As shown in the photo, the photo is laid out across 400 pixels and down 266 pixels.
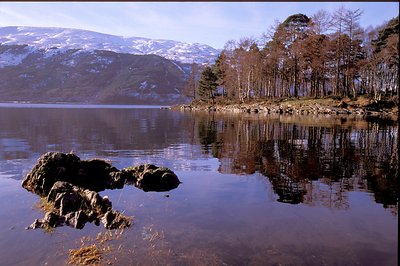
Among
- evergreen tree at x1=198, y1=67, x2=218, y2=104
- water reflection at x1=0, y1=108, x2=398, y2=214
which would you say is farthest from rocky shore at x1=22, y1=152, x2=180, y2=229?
evergreen tree at x1=198, y1=67, x2=218, y2=104

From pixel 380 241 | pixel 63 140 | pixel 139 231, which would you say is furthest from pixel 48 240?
pixel 63 140

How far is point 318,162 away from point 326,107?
57.4 meters

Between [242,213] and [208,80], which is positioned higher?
[208,80]

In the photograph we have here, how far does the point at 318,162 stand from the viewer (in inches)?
904

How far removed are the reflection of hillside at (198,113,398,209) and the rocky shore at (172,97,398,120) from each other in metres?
33.7

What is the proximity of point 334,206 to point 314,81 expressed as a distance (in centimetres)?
8228

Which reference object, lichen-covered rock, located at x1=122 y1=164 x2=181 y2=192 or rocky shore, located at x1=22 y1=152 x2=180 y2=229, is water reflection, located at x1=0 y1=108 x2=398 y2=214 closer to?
rocky shore, located at x1=22 y1=152 x2=180 y2=229

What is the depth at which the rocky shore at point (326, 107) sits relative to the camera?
69.3 metres

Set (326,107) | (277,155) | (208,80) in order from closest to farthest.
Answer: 1. (277,155)
2. (326,107)
3. (208,80)

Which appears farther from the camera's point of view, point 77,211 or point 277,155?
point 277,155

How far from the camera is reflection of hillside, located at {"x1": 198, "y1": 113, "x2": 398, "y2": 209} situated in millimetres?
15970

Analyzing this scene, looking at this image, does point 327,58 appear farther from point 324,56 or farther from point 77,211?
point 77,211

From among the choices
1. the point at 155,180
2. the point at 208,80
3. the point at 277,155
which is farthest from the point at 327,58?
the point at 155,180

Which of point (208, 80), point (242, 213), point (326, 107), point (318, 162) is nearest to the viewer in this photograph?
point (242, 213)
